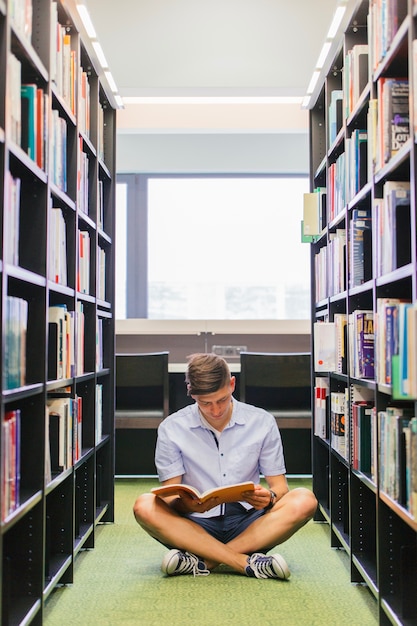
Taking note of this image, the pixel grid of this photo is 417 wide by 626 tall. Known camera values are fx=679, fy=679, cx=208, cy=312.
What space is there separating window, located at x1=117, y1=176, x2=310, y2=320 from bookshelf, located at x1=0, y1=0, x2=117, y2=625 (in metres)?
4.22

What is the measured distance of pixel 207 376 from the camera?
8.39ft

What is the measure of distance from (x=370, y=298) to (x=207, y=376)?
724 millimetres

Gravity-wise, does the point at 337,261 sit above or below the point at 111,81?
below

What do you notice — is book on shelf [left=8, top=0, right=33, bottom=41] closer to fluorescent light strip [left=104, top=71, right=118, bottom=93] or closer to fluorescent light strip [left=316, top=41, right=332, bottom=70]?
fluorescent light strip [left=104, top=71, right=118, bottom=93]

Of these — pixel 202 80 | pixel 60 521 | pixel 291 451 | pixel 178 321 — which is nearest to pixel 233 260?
pixel 178 321

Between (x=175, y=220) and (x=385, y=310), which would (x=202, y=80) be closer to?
(x=385, y=310)

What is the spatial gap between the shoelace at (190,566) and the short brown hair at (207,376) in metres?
0.63

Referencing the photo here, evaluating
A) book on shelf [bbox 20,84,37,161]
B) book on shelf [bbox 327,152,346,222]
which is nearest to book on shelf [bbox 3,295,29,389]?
book on shelf [bbox 20,84,37,161]

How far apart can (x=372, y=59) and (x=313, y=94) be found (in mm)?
1320

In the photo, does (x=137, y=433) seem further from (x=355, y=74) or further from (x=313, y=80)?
(x=355, y=74)

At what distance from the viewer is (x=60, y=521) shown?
2.58 meters

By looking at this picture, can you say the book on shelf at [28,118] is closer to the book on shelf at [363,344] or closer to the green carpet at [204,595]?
the book on shelf at [363,344]

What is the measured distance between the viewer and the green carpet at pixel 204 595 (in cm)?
217

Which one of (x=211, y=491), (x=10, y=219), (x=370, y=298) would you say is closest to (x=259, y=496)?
(x=211, y=491)
